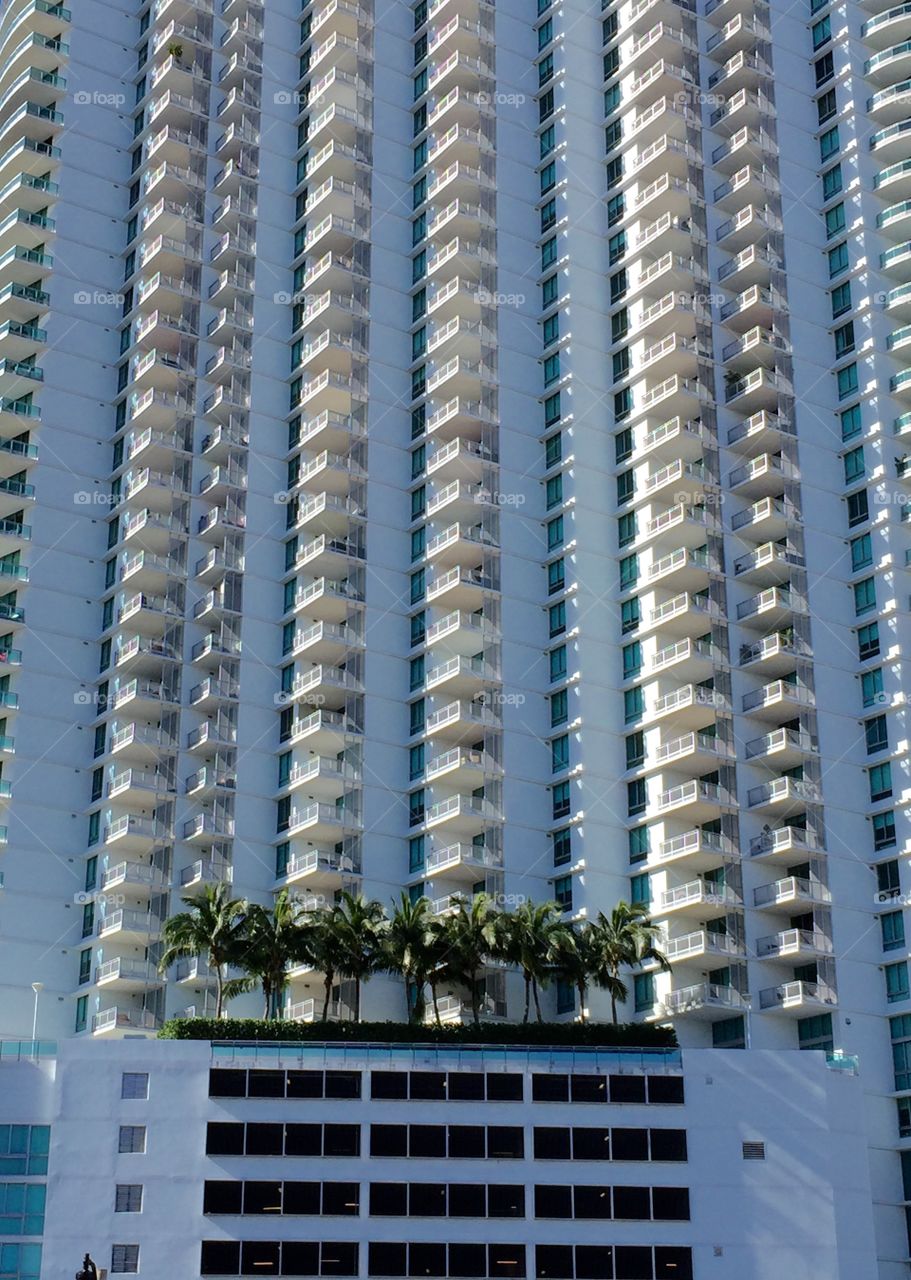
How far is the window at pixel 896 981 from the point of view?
87.6 m

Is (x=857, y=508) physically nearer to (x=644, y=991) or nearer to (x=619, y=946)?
(x=619, y=946)

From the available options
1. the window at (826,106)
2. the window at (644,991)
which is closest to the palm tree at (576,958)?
the window at (644,991)

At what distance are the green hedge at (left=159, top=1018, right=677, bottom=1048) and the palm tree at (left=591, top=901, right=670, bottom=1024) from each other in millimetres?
2763

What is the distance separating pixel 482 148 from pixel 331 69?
11.9 m

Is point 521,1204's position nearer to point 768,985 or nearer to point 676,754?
point 768,985

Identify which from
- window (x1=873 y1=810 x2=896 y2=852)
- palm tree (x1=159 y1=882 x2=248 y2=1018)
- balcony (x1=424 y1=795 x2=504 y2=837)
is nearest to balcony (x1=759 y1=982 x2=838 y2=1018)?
window (x1=873 y1=810 x2=896 y2=852)

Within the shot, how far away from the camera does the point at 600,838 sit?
3740 inches

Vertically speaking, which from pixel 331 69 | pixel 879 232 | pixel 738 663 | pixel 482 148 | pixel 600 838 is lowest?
pixel 600 838

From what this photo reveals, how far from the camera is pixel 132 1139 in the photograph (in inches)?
3049

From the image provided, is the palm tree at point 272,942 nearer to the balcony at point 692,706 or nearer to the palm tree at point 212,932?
the palm tree at point 212,932

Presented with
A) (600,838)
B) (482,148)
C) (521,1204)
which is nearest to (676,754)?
(600,838)

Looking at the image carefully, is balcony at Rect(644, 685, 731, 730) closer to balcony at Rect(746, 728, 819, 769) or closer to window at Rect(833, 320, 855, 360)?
balcony at Rect(746, 728, 819, 769)

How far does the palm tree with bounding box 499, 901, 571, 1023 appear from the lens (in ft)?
280

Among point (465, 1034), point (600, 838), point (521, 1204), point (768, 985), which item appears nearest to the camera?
point (521, 1204)
